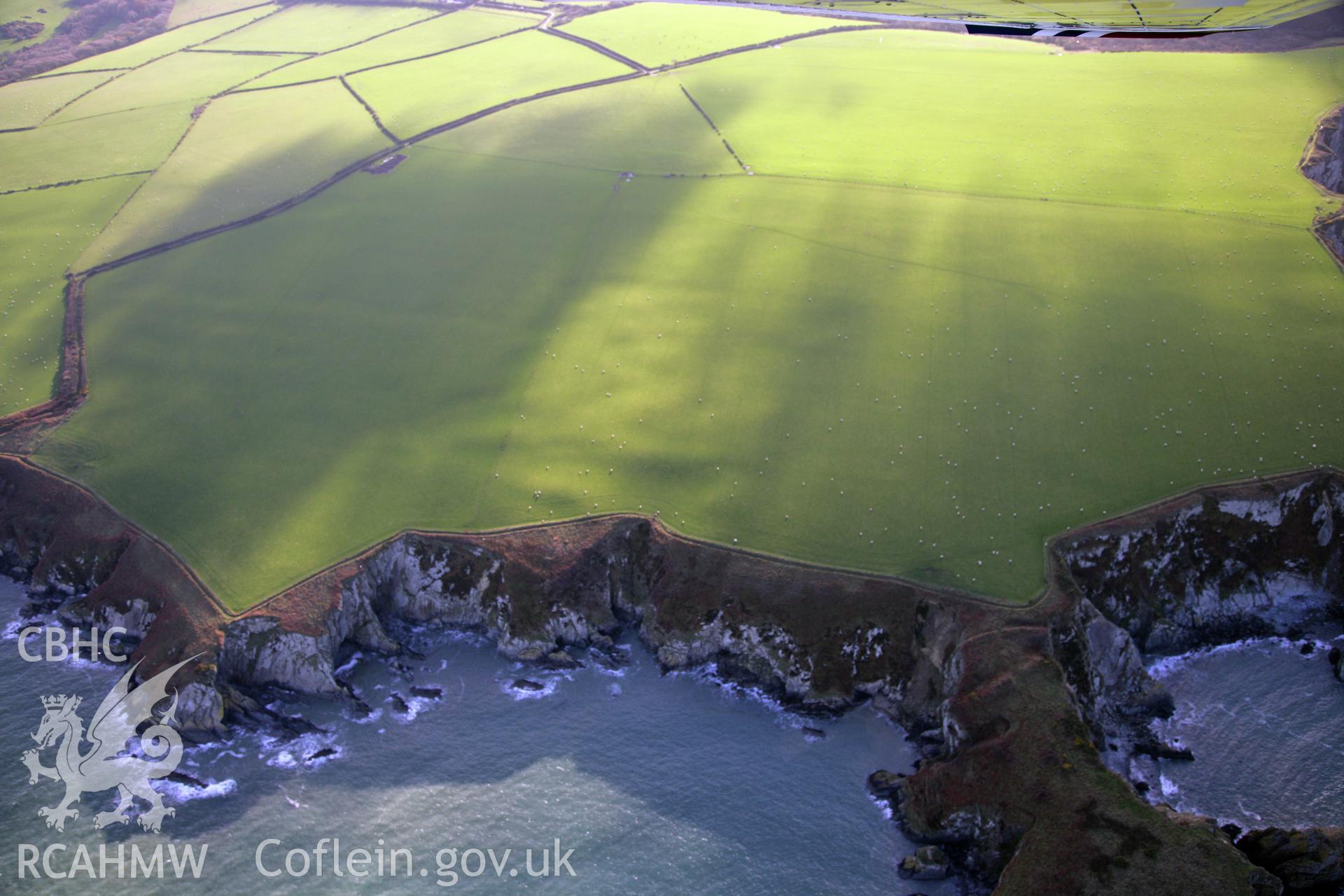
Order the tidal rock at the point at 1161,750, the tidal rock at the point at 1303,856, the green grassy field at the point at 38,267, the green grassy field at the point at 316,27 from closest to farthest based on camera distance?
the tidal rock at the point at 1303,856 → the tidal rock at the point at 1161,750 → the green grassy field at the point at 38,267 → the green grassy field at the point at 316,27

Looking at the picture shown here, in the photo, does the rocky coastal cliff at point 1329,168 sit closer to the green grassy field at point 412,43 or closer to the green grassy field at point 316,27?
the green grassy field at point 412,43

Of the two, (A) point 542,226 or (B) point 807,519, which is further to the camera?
(A) point 542,226

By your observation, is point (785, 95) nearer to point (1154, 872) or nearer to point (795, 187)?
point (795, 187)

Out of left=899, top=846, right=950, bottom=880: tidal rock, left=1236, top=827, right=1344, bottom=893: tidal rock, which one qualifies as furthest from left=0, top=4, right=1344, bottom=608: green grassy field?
left=1236, top=827, right=1344, bottom=893: tidal rock

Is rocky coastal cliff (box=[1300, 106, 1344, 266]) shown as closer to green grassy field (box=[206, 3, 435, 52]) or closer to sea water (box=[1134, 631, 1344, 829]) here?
sea water (box=[1134, 631, 1344, 829])

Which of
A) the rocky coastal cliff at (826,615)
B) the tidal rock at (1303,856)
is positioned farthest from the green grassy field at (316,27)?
the tidal rock at (1303,856)

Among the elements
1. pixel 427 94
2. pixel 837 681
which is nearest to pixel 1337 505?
pixel 837 681
